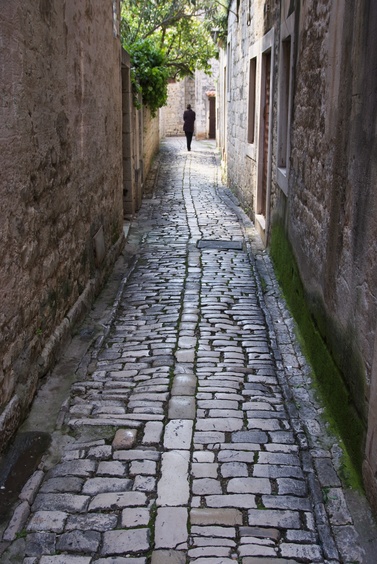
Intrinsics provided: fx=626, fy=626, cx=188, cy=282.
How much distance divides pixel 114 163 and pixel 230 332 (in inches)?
141

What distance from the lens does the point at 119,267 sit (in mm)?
8266

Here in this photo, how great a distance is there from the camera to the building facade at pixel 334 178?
3.39 metres

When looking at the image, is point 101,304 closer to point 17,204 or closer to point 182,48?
point 17,204

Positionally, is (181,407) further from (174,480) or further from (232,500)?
(232,500)

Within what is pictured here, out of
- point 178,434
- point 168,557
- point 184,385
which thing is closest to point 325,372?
point 184,385

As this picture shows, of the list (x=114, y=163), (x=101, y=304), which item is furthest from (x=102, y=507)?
(x=114, y=163)

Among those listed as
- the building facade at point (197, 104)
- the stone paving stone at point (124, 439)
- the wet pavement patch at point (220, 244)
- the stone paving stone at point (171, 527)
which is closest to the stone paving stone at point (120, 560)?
the stone paving stone at point (171, 527)

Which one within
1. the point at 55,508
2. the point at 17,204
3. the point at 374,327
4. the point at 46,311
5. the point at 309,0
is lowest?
the point at 55,508

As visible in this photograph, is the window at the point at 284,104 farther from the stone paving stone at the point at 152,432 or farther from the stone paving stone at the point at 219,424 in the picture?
the stone paving stone at the point at 152,432

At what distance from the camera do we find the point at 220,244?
9.49 metres

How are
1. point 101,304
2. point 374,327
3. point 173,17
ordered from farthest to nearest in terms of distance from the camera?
1. point 173,17
2. point 101,304
3. point 374,327

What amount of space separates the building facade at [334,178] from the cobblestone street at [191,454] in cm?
40

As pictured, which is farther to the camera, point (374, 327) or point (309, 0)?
point (309, 0)

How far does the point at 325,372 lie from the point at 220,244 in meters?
5.17
